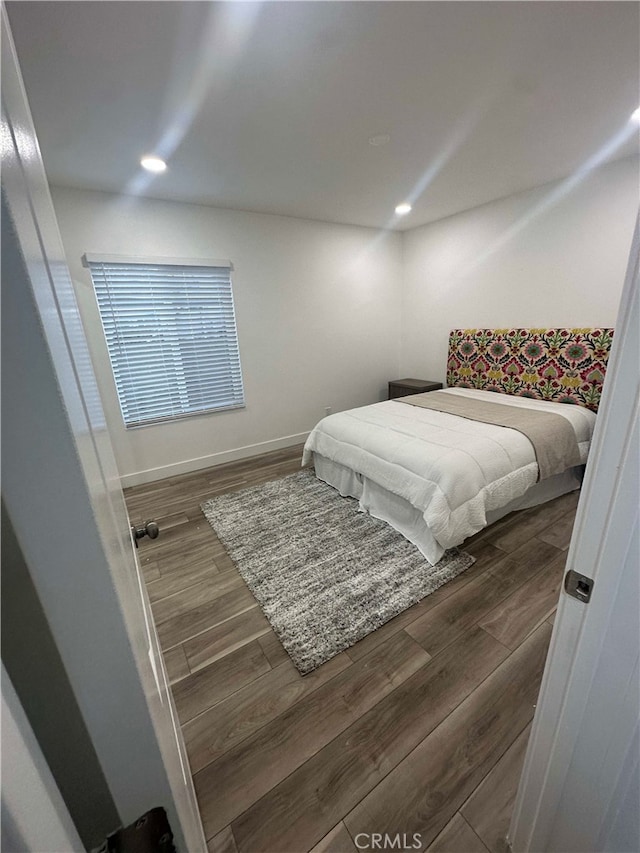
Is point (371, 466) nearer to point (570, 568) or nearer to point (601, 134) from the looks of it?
point (570, 568)

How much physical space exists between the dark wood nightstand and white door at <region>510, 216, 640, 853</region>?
11.6ft

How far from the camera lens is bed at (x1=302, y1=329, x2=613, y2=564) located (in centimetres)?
195

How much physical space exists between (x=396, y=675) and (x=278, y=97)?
2.76 metres

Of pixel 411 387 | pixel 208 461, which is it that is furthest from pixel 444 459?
pixel 208 461

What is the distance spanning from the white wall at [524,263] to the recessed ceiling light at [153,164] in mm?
2988

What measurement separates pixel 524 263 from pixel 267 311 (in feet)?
8.47

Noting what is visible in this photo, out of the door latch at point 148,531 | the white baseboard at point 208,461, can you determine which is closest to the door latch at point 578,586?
the door latch at point 148,531

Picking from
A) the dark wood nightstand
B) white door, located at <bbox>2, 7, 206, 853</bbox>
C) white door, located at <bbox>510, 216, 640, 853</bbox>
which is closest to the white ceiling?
white door, located at <bbox>2, 7, 206, 853</bbox>

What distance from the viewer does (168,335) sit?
313 centimetres

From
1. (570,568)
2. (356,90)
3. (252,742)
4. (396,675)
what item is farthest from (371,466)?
(356,90)

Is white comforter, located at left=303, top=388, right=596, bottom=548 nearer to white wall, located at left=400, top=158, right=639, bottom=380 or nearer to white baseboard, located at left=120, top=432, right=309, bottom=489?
white wall, located at left=400, top=158, right=639, bottom=380

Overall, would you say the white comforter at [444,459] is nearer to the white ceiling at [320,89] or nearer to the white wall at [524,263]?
the white wall at [524,263]

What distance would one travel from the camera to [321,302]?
389 cm

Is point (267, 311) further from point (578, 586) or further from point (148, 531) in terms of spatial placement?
point (578, 586)
